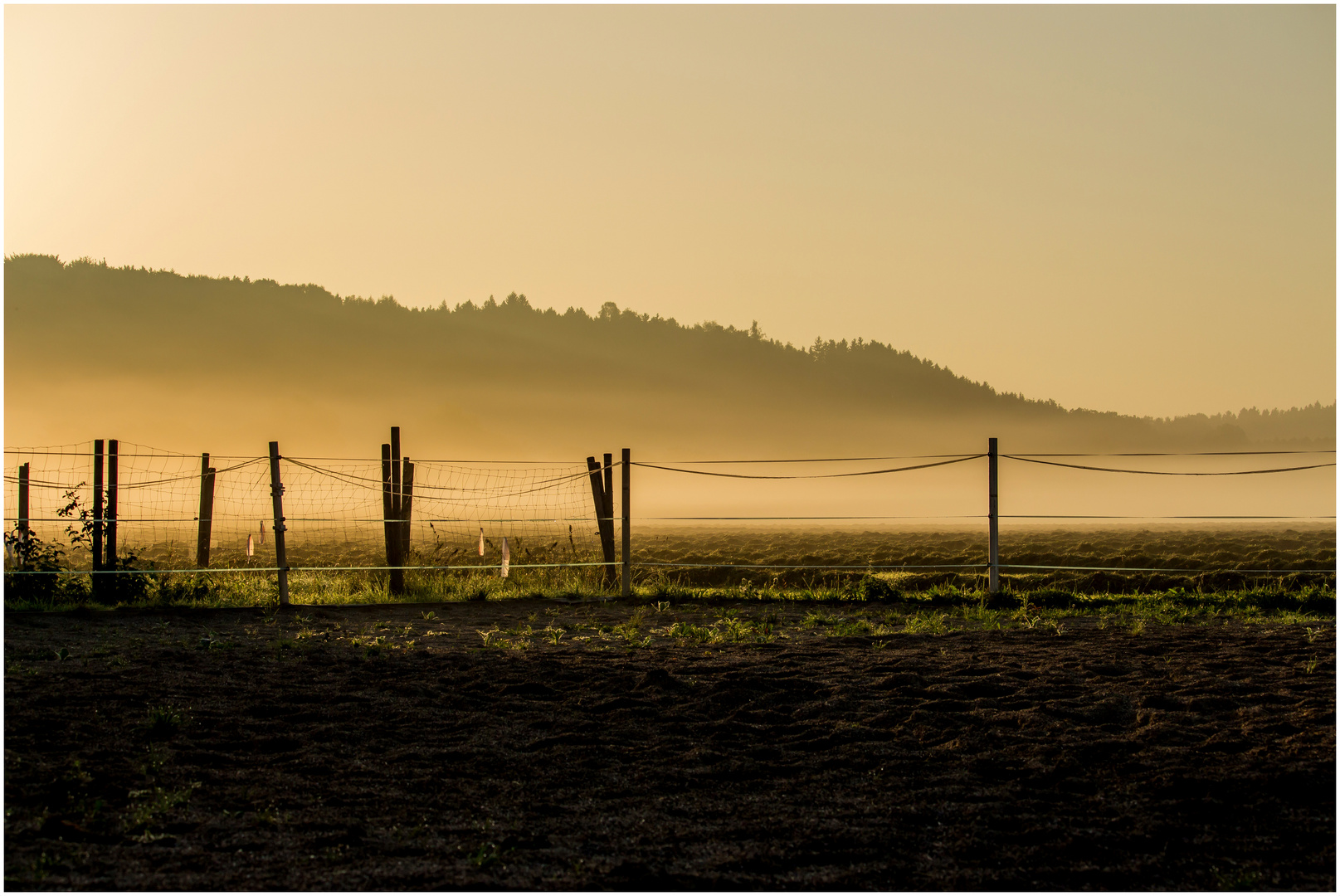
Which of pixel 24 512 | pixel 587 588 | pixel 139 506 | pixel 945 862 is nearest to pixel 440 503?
pixel 587 588

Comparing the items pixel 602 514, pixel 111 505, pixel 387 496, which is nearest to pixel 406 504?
pixel 387 496

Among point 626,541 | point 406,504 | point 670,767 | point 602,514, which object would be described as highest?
point 406,504

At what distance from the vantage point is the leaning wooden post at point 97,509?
9406mm

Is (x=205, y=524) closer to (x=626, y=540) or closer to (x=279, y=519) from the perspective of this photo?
(x=279, y=519)

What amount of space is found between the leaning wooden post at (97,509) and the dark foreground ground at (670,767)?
340cm

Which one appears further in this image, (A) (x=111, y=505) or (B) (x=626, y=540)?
(B) (x=626, y=540)

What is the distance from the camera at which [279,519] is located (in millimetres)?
9086

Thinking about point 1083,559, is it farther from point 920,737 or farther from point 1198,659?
point 920,737

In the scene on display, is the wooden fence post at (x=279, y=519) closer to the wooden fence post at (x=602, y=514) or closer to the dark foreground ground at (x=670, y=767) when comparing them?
the dark foreground ground at (x=670, y=767)

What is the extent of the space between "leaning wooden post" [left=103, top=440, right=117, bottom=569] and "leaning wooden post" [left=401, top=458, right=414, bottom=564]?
277 cm

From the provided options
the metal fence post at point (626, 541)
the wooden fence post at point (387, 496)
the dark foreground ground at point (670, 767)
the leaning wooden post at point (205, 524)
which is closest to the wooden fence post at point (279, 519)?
the wooden fence post at point (387, 496)

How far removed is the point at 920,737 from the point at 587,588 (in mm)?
6464

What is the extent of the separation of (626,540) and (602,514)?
0.80 metres

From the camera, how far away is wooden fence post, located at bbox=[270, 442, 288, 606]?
350 inches
